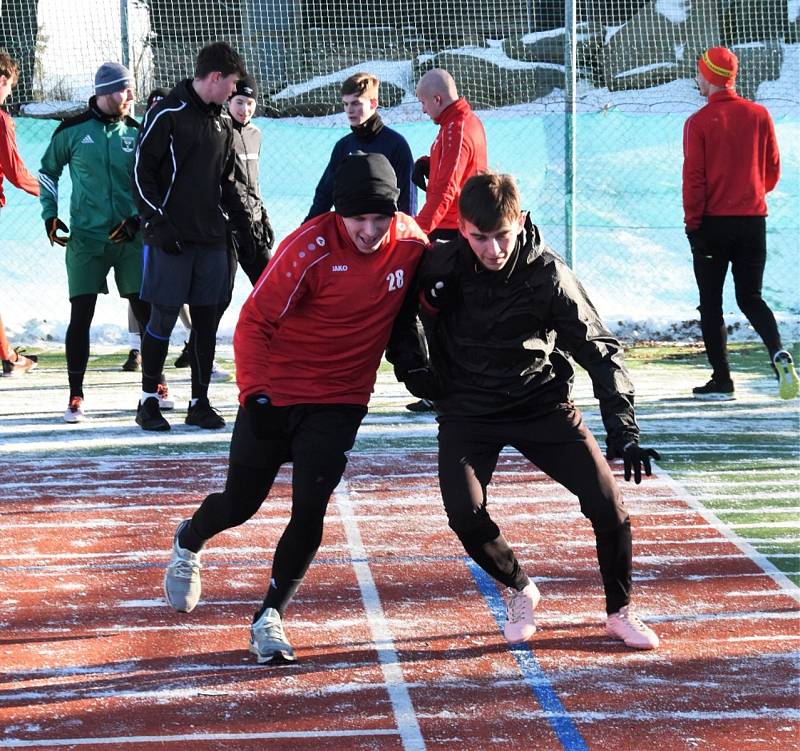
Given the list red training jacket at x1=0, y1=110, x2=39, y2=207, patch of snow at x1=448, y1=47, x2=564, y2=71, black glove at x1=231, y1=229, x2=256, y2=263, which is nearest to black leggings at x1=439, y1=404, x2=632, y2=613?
black glove at x1=231, y1=229, x2=256, y2=263

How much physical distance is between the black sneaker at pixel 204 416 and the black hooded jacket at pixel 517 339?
3.66 meters

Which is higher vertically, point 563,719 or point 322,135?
point 322,135

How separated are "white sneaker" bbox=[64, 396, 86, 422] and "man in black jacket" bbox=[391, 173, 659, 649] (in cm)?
426

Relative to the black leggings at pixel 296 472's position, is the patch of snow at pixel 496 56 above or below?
above

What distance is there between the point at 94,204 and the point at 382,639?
4585 mm

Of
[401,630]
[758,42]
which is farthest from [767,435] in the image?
[758,42]

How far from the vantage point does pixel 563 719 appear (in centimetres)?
385

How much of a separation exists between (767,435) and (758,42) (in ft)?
49.4

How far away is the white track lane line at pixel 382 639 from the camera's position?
12.4 ft

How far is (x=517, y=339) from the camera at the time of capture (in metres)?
4.36

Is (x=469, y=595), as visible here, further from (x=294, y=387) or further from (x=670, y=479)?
(x=670, y=479)

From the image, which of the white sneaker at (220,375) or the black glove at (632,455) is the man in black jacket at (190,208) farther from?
the black glove at (632,455)

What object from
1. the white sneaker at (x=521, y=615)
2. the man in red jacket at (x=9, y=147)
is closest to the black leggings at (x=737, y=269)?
the man in red jacket at (x=9, y=147)

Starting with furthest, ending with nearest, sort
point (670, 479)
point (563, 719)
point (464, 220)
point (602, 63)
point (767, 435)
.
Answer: point (602, 63) → point (767, 435) → point (670, 479) → point (464, 220) → point (563, 719)
